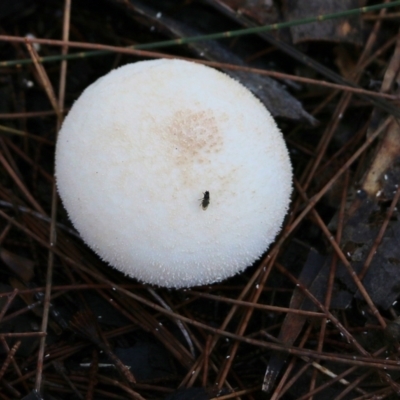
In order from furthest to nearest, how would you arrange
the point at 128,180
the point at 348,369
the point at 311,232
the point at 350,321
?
the point at 311,232 → the point at 350,321 → the point at 348,369 → the point at 128,180

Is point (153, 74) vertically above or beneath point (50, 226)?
above

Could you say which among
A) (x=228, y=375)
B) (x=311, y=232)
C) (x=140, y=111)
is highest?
(x=140, y=111)

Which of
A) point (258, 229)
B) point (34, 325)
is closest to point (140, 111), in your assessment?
Answer: point (258, 229)

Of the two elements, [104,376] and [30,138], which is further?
[30,138]

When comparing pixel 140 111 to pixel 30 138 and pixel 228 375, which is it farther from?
pixel 228 375

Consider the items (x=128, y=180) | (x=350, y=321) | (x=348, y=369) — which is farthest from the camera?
(x=350, y=321)

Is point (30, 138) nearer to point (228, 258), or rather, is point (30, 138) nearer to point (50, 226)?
point (50, 226)
